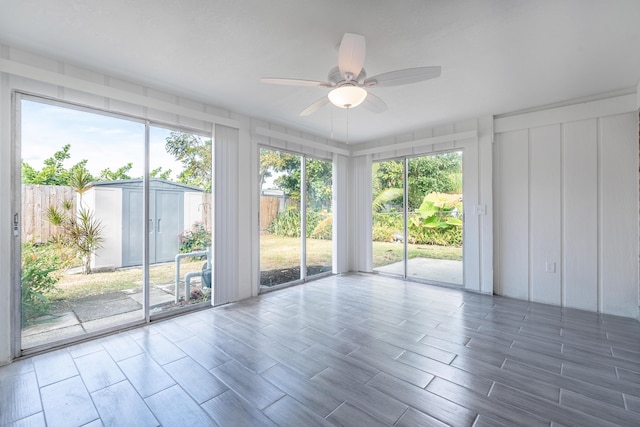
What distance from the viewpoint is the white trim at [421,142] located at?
406cm

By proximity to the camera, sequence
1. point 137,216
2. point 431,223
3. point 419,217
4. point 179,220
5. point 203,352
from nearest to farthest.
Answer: point 203,352, point 137,216, point 179,220, point 431,223, point 419,217

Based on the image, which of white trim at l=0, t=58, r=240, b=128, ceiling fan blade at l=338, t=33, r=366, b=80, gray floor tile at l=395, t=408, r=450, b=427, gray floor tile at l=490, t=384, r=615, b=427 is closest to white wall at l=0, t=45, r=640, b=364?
white trim at l=0, t=58, r=240, b=128

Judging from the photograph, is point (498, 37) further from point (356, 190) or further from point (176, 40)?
point (356, 190)

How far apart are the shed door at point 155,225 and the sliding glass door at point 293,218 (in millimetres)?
1184

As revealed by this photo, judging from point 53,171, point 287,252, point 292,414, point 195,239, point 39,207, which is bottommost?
point 292,414

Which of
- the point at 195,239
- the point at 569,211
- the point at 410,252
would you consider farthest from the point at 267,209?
the point at 569,211

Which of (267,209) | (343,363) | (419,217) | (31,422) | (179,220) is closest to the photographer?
(31,422)

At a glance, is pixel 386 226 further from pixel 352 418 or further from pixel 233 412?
pixel 233 412

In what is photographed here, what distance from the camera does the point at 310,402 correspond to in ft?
A: 5.83

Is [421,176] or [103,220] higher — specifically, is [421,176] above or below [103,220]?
above

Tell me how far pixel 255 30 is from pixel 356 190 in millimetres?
3763

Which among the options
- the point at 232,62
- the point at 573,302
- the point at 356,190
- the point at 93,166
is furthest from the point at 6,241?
the point at 573,302

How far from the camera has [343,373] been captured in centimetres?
209

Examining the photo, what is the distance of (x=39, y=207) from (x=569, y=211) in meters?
5.56
